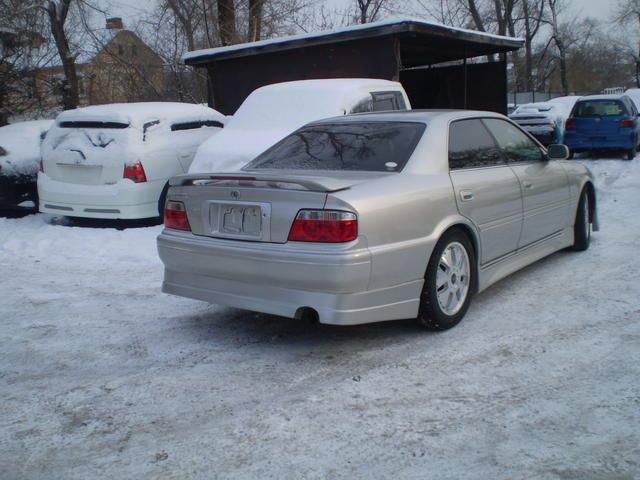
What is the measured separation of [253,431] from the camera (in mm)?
3359

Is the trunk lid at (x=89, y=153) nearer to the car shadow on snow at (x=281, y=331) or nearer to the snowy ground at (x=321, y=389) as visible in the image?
the snowy ground at (x=321, y=389)

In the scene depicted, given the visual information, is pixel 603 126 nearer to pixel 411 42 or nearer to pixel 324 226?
pixel 411 42

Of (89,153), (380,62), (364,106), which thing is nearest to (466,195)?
(364,106)

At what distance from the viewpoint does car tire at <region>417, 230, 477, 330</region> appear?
179 inches

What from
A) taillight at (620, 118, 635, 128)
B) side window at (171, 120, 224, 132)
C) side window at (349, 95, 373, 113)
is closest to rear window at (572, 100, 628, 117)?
taillight at (620, 118, 635, 128)

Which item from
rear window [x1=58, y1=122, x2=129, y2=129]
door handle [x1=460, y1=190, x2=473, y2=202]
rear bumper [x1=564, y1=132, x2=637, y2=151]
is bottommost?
door handle [x1=460, y1=190, x2=473, y2=202]

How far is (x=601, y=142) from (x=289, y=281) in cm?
1425

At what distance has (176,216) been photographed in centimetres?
480

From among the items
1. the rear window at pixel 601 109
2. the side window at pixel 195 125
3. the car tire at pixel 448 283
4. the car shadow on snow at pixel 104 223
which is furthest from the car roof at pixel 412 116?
the rear window at pixel 601 109

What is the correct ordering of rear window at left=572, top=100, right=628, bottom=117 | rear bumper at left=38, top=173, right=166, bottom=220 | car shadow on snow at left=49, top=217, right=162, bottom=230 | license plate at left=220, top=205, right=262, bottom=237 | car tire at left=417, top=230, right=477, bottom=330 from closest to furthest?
license plate at left=220, top=205, right=262, bottom=237 < car tire at left=417, top=230, right=477, bottom=330 < rear bumper at left=38, top=173, right=166, bottom=220 < car shadow on snow at left=49, top=217, right=162, bottom=230 < rear window at left=572, top=100, right=628, bottom=117

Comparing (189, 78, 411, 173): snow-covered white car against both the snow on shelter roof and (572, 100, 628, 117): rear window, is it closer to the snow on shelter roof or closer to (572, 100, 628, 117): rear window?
the snow on shelter roof

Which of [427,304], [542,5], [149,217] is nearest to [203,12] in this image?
[149,217]

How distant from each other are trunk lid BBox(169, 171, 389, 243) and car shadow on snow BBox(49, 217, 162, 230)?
4.60 metres

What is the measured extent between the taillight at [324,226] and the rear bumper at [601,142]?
13717mm
